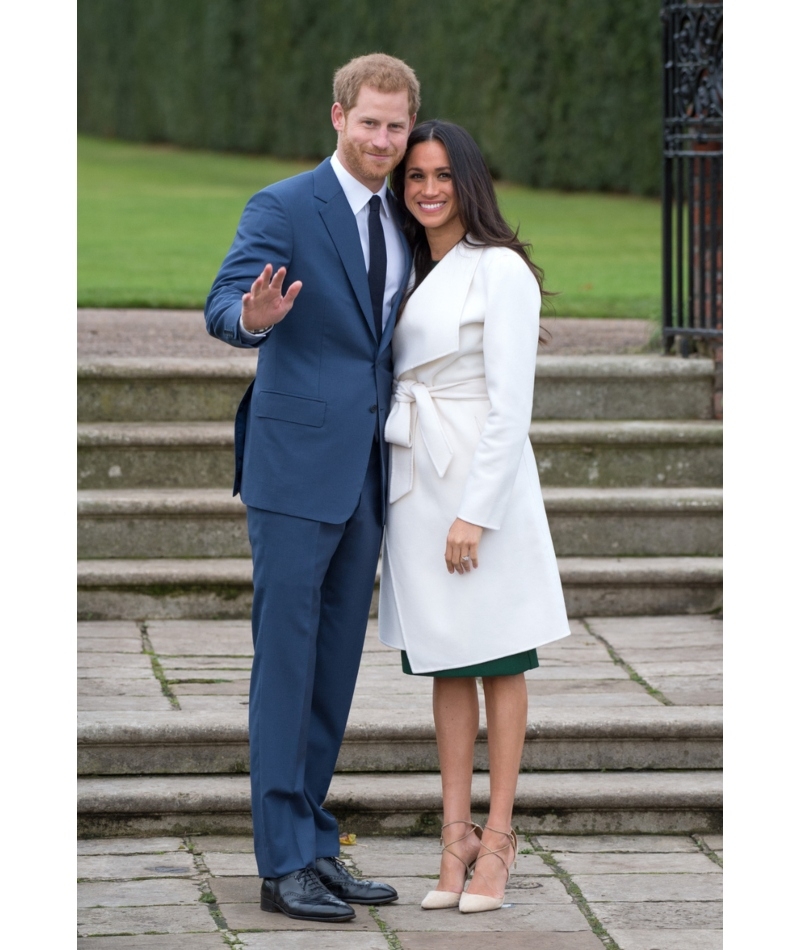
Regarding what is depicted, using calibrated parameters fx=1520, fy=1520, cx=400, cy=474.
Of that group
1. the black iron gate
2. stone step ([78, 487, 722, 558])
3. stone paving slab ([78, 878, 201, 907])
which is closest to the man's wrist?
stone paving slab ([78, 878, 201, 907])

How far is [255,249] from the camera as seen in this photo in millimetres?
3080

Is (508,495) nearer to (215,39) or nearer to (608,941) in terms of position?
(608,941)

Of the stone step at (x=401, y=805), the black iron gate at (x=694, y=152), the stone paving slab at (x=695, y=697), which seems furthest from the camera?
the black iron gate at (x=694, y=152)

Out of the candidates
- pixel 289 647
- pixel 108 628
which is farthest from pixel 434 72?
pixel 289 647

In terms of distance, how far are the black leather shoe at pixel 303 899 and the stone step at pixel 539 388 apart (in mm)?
2897

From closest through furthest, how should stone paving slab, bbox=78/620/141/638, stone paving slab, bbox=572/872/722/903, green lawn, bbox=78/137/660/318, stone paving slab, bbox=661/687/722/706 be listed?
stone paving slab, bbox=572/872/722/903 → stone paving slab, bbox=661/687/722/706 → stone paving slab, bbox=78/620/141/638 → green lawn, bbox=78/137/660/318

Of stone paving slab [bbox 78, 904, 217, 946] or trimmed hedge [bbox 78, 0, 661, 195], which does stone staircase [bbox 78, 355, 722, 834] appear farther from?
trimmed hedge [bbox 78, 0, 661, 195]

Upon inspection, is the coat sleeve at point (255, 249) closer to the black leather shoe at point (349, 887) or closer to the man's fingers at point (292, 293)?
the man's fingers at point (292, 293)

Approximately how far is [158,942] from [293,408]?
1112 mm

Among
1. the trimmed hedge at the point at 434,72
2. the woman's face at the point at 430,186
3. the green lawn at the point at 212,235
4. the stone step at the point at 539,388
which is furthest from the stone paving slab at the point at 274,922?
the trimmed hedge at the point at 434,72

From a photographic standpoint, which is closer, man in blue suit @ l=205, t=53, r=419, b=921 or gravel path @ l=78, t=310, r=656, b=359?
man in blue suit @ l=205, t=53, r=419, b=921

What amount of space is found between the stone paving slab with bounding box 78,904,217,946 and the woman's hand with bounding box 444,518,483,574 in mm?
905

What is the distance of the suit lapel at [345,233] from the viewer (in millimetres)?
3133

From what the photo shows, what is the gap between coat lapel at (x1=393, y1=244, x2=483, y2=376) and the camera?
10.3 ft
